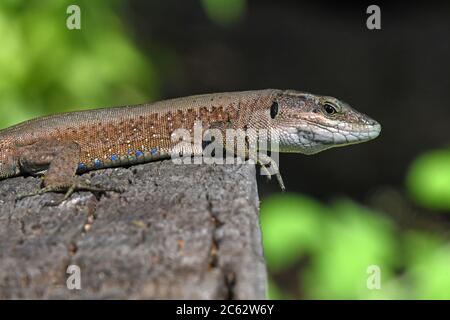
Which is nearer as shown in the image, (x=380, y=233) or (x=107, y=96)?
(x=380, y=233)

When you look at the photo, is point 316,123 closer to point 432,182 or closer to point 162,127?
point 432,182

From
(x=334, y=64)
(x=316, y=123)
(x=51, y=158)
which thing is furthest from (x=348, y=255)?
(x=334, y=64)

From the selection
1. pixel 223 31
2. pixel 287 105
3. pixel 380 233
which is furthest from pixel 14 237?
pixel 223 31

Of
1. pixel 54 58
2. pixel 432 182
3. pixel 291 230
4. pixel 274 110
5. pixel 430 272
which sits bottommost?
pixel 430 272

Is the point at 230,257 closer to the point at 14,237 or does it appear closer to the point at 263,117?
the point at 14,237

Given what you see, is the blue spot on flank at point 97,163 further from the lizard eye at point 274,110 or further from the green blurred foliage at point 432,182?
the green blurred foliage at point 432,182

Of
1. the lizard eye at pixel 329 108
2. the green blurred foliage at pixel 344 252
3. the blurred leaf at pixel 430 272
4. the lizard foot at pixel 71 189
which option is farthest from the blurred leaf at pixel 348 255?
the lizard foot at pixel 71 189

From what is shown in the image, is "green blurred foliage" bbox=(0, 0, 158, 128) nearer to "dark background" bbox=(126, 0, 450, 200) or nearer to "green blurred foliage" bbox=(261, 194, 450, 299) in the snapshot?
"green blurred foliage" bbox=(261, 194, 450, 299)
